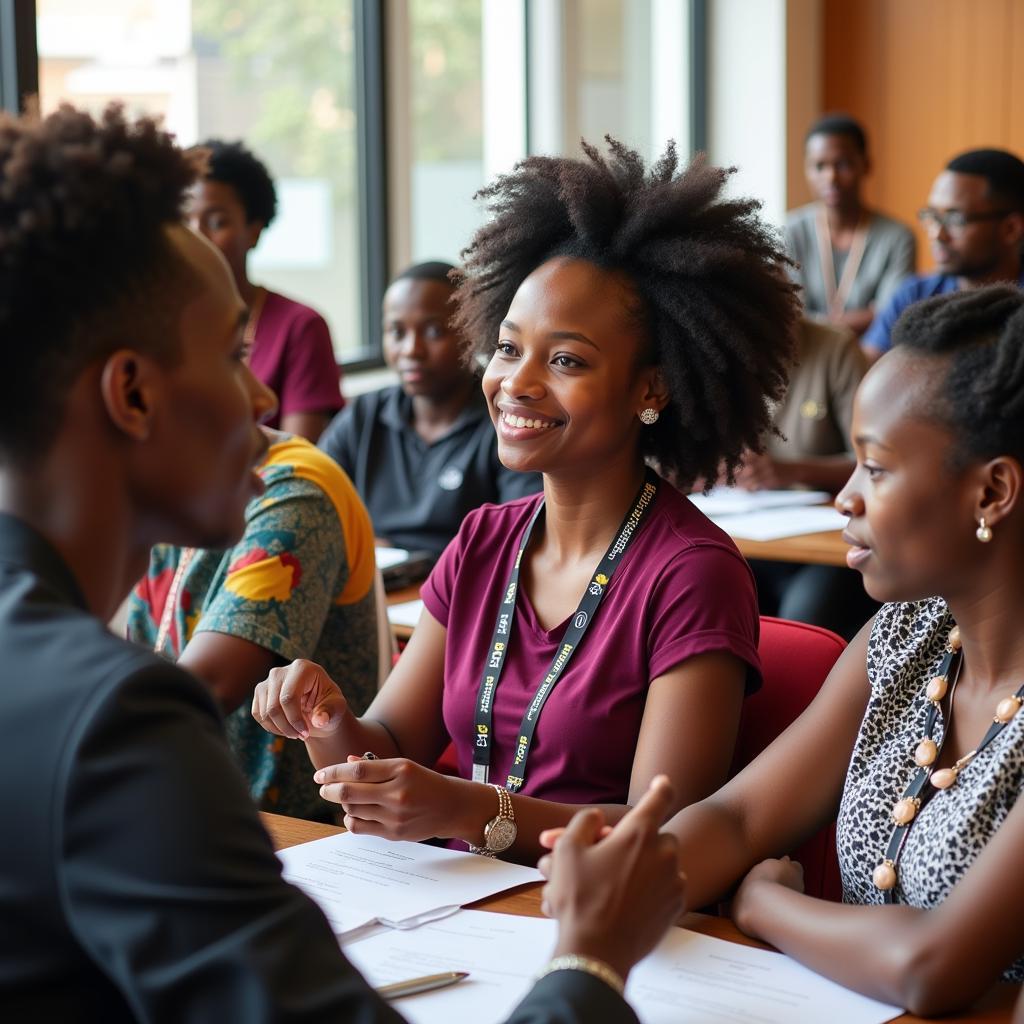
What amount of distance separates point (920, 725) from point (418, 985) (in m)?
0.64

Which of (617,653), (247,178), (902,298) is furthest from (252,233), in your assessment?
(617,653)

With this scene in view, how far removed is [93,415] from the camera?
105 centimetres

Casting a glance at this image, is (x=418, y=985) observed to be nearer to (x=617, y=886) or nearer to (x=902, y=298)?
(x=617, y=886)

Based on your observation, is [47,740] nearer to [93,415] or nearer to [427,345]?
[93,415]

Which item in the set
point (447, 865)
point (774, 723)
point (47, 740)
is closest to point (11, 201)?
point (47, 740)

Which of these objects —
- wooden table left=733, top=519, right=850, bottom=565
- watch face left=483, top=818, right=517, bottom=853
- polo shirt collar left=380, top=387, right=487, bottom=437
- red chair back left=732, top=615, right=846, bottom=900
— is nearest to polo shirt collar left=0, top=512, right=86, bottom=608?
watch face left=483, top=818, right=517, bottom=853

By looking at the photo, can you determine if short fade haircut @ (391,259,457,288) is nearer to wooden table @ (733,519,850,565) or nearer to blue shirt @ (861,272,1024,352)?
wooden table @ (733,519,850,565)

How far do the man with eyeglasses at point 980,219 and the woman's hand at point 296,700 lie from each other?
3453mm

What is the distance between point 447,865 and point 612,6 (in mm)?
6180

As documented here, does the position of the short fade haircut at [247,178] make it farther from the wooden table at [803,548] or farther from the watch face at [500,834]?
the watch face at [500,834]

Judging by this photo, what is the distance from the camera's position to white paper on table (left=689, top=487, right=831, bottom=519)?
3.89 m

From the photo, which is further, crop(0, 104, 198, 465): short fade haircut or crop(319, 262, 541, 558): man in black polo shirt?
crop(319, 262, 541, 558): man in black polo shirt

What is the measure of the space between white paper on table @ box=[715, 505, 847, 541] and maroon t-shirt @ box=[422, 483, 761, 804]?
1552mm

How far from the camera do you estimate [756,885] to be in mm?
1504
